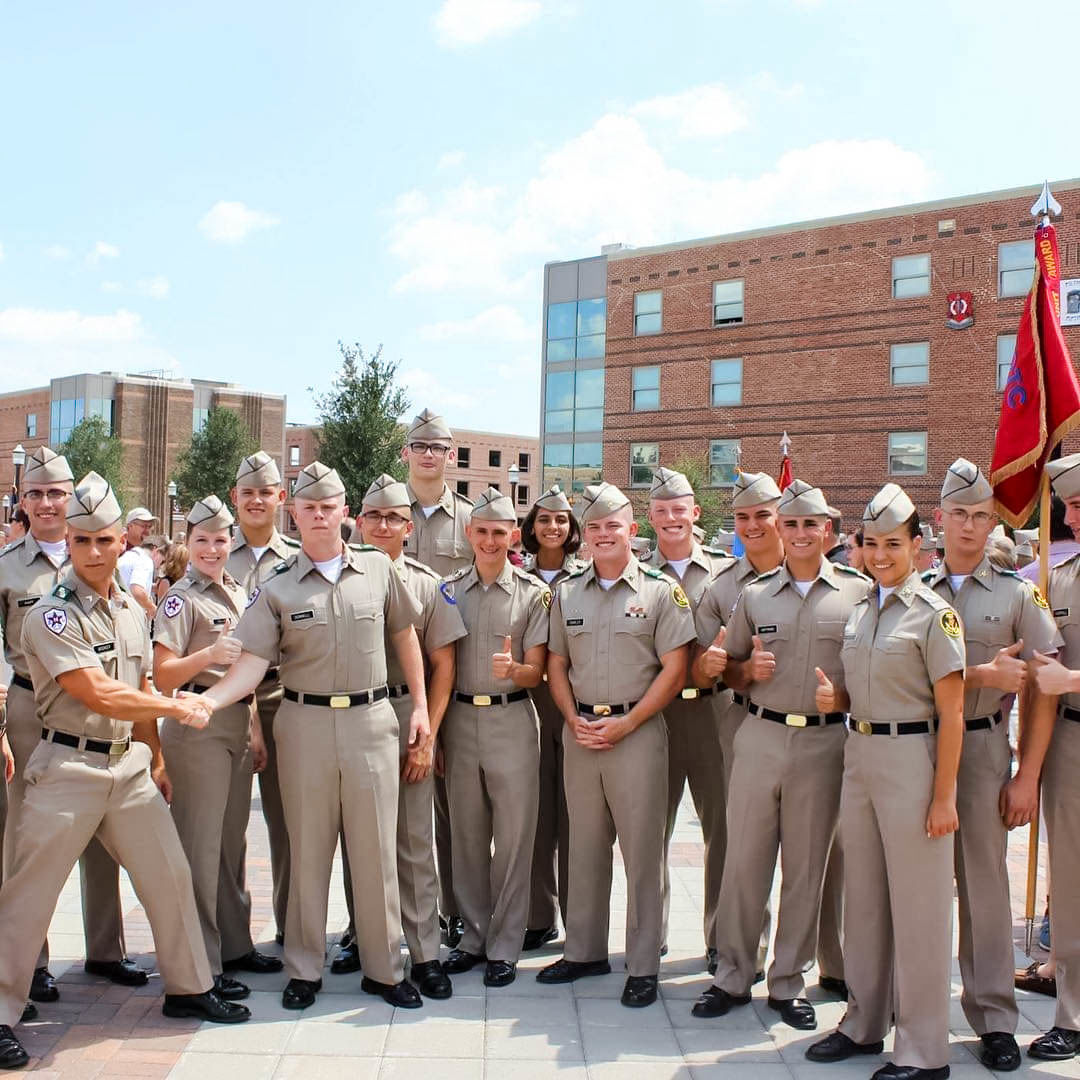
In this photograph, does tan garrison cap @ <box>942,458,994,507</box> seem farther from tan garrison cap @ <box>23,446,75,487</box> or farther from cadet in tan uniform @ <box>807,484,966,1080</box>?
tan garrison cap @ <box>23,446,75,487</box>

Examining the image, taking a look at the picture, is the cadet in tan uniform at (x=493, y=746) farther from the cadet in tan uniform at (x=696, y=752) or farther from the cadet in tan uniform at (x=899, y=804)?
the cadet in tan uniform at (x=899, y=804)

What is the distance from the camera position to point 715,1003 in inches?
197

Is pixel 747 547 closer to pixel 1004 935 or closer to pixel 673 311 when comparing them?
pixel 1004 935

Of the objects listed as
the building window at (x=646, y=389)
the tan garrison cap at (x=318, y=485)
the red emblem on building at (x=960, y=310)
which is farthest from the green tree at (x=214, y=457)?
the tan garrison cap at (x=318, y=485)

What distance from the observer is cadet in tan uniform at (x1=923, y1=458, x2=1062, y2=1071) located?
4559 millimetres

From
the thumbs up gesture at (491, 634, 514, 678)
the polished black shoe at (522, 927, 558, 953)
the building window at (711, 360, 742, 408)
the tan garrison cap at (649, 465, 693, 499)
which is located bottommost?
the polished black shoe at (522, 927, 558, 953)

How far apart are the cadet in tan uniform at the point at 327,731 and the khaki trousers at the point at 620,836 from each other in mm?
882

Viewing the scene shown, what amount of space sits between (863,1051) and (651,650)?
193cm

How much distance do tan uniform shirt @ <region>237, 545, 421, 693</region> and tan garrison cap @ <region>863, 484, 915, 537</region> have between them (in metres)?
2.24

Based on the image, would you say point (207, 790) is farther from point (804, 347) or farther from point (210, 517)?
point (804, 347)

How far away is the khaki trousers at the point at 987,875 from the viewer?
181 inches

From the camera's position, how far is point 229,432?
4588 centimetres

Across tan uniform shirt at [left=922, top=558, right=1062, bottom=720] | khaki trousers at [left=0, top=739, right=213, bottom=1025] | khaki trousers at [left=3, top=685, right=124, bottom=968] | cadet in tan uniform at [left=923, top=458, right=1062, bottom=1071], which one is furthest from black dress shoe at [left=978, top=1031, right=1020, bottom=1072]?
khaki trousers at [left=3, top=685, right=124, bottom=968]

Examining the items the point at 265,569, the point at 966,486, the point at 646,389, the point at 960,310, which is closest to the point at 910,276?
the point at 960,310
